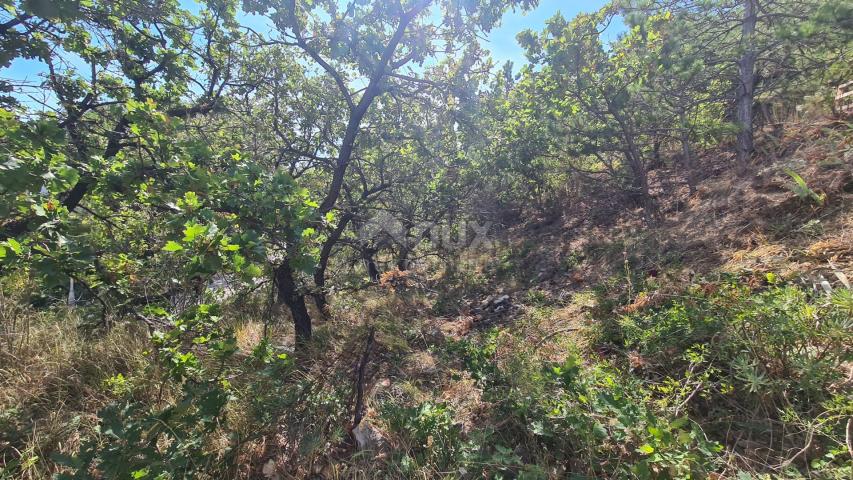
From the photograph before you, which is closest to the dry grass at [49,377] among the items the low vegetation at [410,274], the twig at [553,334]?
the low vegetation at [410,274]

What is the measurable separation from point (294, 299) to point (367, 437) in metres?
2.08

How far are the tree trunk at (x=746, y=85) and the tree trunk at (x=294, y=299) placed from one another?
20.9 ft

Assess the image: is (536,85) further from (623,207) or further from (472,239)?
(472,239)

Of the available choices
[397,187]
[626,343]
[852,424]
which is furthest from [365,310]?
[852,424]

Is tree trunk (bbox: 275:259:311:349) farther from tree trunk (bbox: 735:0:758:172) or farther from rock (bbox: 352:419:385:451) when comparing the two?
tree trunk (bbox: 735:0:758:172)

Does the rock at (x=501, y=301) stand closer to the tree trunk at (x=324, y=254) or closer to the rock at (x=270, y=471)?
the tree trunk at (x=324, y=254)

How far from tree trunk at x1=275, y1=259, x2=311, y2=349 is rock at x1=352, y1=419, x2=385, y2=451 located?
168cm

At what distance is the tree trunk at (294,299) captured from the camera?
3.69 m

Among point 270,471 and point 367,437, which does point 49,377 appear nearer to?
A: point 270,471

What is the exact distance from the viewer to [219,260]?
1563mm

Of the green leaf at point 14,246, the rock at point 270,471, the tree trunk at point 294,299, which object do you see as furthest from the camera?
the tree trunk at point 294,299

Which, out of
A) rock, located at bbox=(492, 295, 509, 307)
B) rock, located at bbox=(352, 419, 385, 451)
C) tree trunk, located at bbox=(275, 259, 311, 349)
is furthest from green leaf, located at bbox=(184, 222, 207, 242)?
rock, located at bbox=(492, 295, 509, 307)

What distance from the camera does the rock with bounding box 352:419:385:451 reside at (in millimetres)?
2183

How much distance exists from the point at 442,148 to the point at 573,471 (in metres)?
5.32
